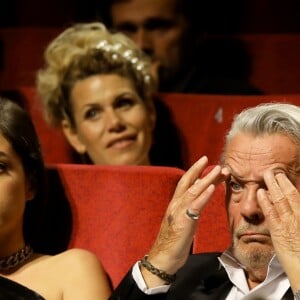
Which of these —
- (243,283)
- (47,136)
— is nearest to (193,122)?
(47,136)

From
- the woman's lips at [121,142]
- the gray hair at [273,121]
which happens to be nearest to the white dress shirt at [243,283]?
the gray hair at [273,121]

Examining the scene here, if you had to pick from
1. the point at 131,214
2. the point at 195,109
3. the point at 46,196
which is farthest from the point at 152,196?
the point at 195,109

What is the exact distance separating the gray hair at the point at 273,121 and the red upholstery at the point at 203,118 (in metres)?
0.26

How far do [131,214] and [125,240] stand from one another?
0.10 feet

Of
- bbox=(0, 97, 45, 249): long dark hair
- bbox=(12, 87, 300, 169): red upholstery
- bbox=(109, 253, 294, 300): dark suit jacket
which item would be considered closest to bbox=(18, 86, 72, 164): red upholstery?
bbox=(12, 87, 300, 169): red upholstery

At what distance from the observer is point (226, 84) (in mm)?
1425

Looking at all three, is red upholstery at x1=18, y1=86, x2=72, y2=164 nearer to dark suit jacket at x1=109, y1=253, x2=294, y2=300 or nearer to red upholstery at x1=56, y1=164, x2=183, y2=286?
red upholstery at x1=56, y1=164, x2=183, y2=286

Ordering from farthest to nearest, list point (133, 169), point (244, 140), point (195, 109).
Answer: point (195, 109) → point (133, 169) → point (244, 140)

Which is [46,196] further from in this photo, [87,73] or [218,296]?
[87,73]

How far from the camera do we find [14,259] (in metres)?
1.02

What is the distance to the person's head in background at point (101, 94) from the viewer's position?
1.36 m

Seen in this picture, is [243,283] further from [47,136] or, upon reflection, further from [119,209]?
[47,136]

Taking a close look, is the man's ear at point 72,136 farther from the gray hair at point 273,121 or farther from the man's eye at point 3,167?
the gray hair at point 273,121

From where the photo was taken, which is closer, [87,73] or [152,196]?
[152,196]
